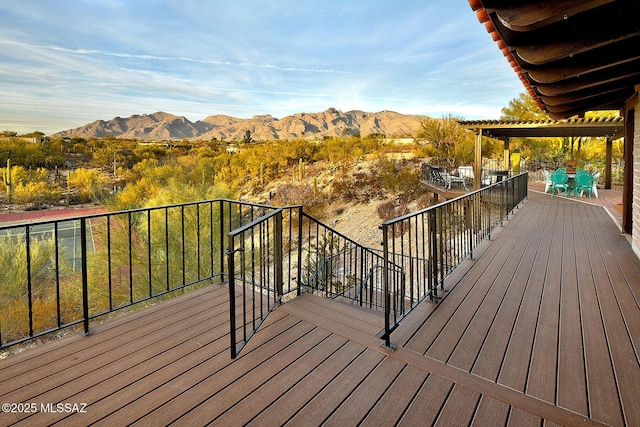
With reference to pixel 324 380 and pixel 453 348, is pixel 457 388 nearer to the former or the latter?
pixel 453 348

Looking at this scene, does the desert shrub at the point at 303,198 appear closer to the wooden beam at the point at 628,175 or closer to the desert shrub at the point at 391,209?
the desert shrub at the point at 391,209

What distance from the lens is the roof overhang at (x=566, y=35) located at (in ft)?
5.69

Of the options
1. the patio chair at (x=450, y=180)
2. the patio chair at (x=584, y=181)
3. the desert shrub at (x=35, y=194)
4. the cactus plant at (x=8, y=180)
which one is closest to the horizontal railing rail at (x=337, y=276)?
the patio chair at (x=450, y=180)

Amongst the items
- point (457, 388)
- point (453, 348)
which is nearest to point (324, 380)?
point (457, 388)

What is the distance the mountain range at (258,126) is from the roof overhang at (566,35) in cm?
6932

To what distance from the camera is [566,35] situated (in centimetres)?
220

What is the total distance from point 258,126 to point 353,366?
92388mm

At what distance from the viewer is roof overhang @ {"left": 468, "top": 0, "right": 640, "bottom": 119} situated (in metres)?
1.73

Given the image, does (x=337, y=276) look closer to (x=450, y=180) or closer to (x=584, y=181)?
(x=450, y=180)

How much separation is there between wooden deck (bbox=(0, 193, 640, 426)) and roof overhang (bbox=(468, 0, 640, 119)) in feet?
6.51

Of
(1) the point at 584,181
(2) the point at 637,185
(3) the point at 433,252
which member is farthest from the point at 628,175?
(1) the point at 584,181

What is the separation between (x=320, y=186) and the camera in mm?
23000

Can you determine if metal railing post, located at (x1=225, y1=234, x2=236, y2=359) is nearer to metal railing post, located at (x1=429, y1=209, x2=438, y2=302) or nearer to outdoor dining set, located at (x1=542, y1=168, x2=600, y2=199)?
metal railing post, located at (x1=429, y1=209, x2=438, y2=302)

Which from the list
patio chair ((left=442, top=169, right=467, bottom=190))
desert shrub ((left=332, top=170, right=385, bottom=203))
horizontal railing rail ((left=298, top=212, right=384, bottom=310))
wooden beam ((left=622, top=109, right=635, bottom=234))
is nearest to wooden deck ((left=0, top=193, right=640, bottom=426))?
horizontal railing rail ((left=298, top=212, right=384, bottom=310))
